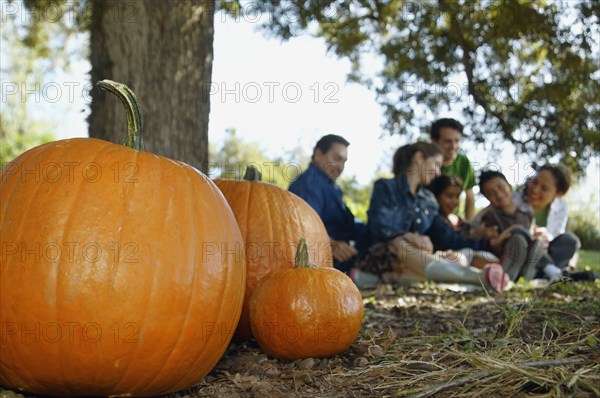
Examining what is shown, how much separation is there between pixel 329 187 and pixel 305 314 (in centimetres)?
321

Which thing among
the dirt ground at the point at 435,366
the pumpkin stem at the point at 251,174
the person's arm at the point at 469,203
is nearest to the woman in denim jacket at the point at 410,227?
the person's arm at the point at 469,203

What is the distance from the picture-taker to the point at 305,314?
2.22 metres

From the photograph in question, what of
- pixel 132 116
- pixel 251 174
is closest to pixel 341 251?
pixel 251 174

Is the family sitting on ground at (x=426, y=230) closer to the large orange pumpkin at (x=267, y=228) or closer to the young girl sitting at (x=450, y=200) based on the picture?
the young girl sitting at (x=450, y=200)

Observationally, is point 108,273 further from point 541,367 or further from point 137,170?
point 541,367

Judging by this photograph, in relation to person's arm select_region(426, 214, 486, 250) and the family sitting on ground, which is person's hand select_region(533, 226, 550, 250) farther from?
person's arm select_region(426, 214, 486, 250)

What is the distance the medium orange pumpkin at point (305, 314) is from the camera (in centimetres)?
222

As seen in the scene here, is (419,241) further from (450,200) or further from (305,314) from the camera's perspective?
(305,314)

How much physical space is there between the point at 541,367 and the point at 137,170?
142cm

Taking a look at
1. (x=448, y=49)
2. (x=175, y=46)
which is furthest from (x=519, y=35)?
(x=175, y=46)

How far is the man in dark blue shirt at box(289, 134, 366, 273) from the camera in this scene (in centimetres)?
530

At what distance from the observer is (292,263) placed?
255 cm

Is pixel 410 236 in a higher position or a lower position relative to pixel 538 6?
lower

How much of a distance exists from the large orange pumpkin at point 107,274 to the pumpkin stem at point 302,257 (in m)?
0.44
